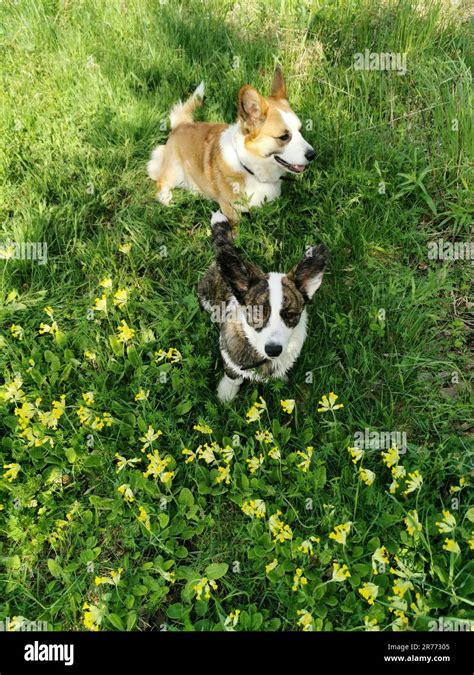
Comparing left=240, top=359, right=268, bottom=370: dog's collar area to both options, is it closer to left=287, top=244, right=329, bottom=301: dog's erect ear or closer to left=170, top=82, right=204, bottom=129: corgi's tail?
left=287, top=244, right=329, bottom=301: dog's erect ear

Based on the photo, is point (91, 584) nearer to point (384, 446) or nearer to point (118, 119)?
point (384, 446)

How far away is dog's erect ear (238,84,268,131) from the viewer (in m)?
3.11

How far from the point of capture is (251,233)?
3.35m

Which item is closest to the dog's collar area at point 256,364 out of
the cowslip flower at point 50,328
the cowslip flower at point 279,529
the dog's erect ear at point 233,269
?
the dog's erect ear at point 233,269

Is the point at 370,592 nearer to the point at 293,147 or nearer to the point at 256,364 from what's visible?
the point at 256,364

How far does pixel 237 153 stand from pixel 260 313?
1.56m

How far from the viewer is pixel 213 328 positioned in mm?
3068

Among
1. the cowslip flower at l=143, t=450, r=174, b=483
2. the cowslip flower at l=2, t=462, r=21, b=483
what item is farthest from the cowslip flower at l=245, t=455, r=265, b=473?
the cowslip flower at l=2, t=462, r=21, b=483

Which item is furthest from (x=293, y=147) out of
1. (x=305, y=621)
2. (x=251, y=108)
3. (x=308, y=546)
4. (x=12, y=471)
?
(x=305, y=621)

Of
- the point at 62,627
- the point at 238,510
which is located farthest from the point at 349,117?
the point at 62,627

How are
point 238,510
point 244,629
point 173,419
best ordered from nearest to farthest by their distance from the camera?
point 244,629, point 238,510, point 173,419

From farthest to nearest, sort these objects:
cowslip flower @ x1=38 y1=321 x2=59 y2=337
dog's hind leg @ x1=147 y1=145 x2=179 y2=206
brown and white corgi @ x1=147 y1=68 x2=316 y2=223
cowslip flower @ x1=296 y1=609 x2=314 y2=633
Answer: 1. dog's hind leg @ x1=147 y1=145 x2=179 y2=206
2. brown and white corgi @ x1=147 y1=68 x2=316 y2=223
3. cowslip flower @ x1=38 y1=321 x2=59 y2=337
4. cowslip flower @ x1=296 y1=609 x2=314 y2=633

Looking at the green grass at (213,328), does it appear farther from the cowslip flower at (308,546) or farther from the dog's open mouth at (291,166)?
the dog's open mouth at (291,166)

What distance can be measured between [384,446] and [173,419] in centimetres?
115
